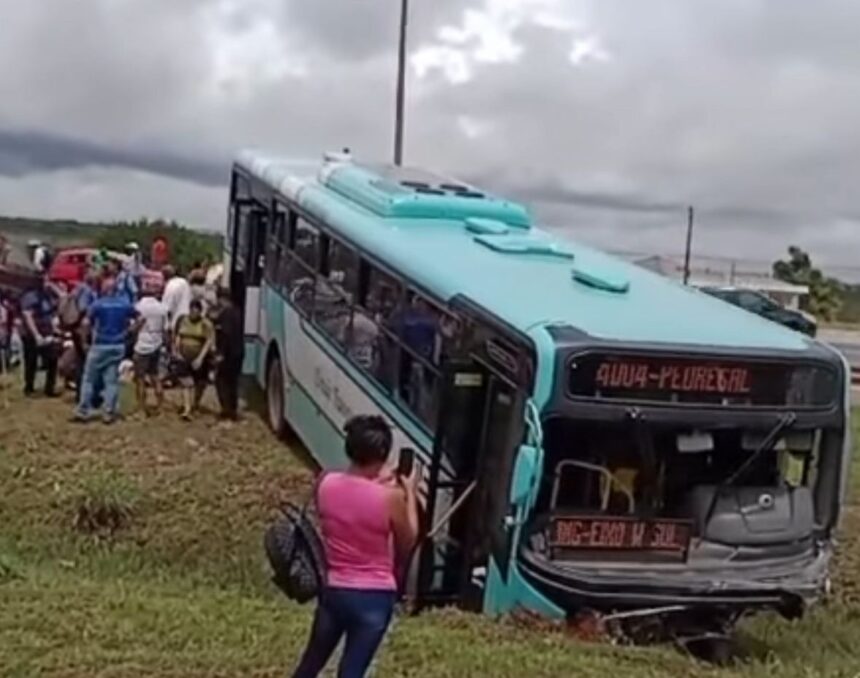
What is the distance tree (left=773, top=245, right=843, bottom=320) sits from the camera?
7556 centimetres

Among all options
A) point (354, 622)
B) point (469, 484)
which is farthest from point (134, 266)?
point (354, 622)

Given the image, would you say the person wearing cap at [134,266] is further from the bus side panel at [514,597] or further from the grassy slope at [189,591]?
the bus side panel at [514,597]

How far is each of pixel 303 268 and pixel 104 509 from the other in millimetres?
4550

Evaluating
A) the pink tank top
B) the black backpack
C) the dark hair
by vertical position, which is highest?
the dark hair

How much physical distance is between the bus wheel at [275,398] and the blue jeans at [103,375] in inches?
66.5

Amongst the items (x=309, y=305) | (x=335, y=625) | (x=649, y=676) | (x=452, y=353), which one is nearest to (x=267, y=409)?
(x=309, y=305)

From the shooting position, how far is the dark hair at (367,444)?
23.8 feet

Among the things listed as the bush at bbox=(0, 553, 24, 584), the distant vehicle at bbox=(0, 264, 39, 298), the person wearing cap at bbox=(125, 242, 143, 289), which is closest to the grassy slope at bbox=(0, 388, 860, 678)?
the bush at bbox=(0, 553, 24, 584)

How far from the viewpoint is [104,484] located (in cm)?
1527

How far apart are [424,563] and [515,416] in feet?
4.11

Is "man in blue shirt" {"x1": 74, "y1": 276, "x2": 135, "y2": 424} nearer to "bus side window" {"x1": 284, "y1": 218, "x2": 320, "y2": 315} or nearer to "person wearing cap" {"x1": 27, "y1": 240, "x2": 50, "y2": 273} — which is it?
"bus side window" {"x1": 284, "y1": 218, "x2": 320, "y2": 315}

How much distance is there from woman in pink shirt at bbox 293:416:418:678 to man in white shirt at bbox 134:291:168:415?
37.8 feet

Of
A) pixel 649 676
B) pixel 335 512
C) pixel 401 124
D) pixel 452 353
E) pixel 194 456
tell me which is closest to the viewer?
pixel 335 512

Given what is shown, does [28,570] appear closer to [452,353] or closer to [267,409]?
[452,353]
